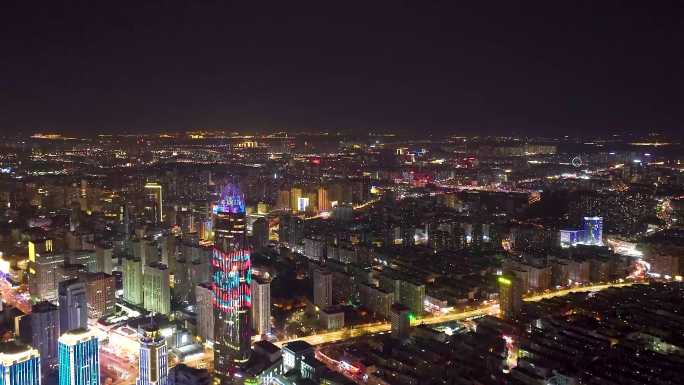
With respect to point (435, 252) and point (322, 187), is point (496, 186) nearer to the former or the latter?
point (322, 187)

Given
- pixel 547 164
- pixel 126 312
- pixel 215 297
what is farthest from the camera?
pixel 547 164

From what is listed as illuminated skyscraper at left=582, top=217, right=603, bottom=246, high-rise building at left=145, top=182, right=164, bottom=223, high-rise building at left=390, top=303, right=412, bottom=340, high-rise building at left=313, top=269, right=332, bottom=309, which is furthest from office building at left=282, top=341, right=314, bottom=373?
illuminated skyscraper at left=582, top=217, right=603, bottom=246

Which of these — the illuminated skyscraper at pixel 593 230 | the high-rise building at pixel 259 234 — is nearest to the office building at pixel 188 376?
the high-rise building at pixel 259 234

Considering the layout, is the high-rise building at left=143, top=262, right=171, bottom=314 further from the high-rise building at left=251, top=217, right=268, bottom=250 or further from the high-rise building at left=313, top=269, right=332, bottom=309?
the high-rise building at left=251, top=217, right=268, bottom=250

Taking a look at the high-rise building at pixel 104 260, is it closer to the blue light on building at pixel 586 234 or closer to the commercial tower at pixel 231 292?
the commercial tower at pixel 231 292

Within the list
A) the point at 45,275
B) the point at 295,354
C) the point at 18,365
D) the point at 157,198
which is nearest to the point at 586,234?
the point at 295,354

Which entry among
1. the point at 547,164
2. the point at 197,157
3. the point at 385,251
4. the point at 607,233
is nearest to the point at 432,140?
the point at 547,164

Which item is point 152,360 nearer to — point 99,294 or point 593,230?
point 99,294
